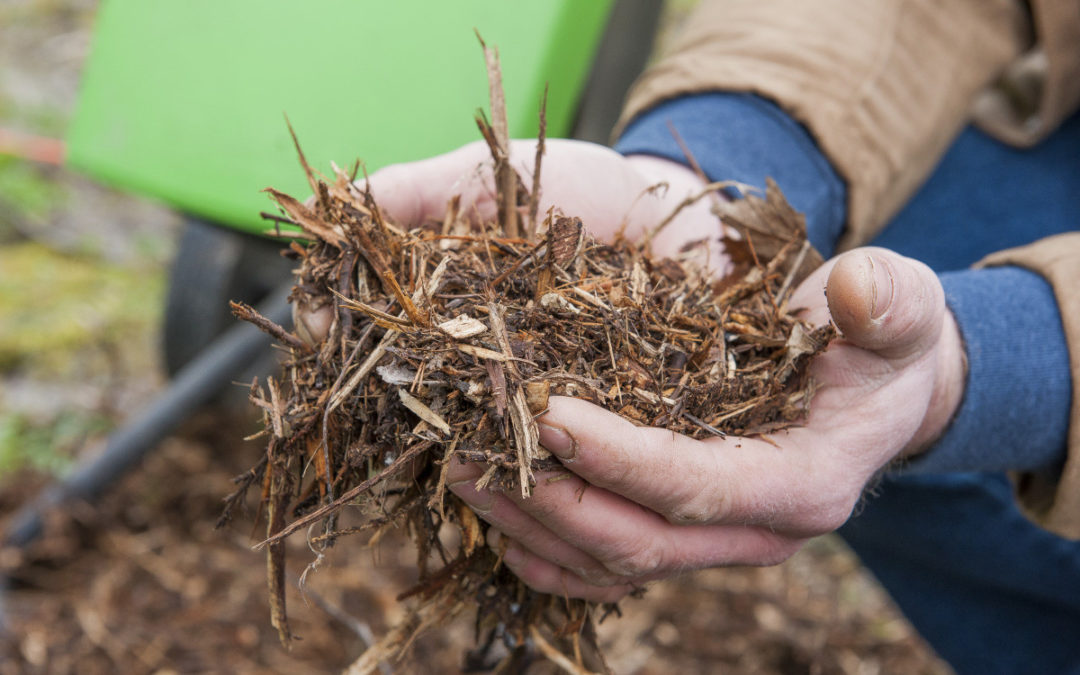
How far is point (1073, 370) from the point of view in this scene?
114 centimetres

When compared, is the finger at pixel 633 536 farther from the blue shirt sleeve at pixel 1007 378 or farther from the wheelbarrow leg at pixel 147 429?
the wheelbarrow leg at pixel 147 429

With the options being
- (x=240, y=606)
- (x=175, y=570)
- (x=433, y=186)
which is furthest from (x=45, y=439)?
(x=433, y=186)

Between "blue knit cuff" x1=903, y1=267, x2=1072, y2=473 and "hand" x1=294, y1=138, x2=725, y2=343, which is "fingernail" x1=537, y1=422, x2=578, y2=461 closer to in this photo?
"hand" x1=294, y1=138, x2=725, y2=343

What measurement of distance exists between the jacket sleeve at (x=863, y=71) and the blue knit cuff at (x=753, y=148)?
25 mm

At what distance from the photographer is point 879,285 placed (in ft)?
2.82

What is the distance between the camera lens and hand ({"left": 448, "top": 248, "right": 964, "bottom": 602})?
859mm

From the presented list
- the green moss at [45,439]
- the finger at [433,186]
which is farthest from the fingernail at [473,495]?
the green moss at [45,439]

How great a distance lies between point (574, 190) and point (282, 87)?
81 centimetres

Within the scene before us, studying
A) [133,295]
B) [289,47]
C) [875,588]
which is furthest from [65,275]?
[875,588]

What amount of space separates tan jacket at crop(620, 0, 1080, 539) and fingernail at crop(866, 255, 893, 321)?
64 cm

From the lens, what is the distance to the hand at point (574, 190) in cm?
110

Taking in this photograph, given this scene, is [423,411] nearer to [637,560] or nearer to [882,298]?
[637,560]

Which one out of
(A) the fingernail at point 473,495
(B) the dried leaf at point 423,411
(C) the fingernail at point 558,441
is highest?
(B) the dried leaf at point 423,411

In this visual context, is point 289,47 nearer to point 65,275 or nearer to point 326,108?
point 326,108
